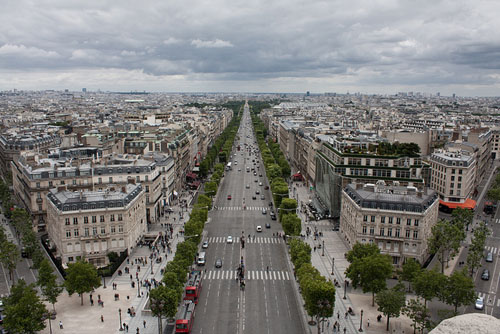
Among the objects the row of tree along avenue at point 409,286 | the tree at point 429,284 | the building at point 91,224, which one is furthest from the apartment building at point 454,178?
the building at point 91,224

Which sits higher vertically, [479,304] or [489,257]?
[479,304]

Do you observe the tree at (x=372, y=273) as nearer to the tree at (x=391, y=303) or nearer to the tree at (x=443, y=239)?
the tree at (x=391, y=303)

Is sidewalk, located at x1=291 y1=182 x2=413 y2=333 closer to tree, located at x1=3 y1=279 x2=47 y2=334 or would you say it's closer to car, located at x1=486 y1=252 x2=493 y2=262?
car, located at x1=486 y1=252 x2=493 y2=262

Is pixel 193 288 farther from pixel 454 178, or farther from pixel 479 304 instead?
pixel 454 178

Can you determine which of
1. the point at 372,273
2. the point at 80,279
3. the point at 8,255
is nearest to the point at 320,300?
the point at 372,273

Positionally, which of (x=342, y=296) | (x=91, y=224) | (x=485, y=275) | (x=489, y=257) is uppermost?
(x=91, y=224)

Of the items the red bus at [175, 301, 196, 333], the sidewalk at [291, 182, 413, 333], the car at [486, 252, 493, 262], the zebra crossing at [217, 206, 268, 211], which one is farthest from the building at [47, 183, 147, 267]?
the car at [486, 252, 493, 262]
